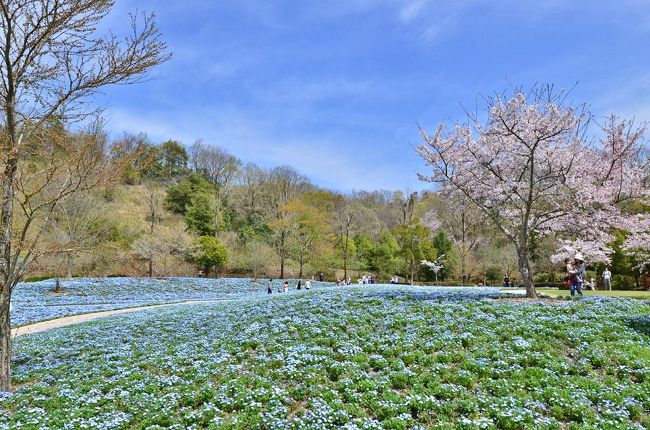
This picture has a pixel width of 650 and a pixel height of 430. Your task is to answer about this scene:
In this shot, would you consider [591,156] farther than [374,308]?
Yes

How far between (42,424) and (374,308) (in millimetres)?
10250

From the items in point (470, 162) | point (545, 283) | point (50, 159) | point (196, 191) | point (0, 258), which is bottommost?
point (545, 283)

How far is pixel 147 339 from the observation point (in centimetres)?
1452

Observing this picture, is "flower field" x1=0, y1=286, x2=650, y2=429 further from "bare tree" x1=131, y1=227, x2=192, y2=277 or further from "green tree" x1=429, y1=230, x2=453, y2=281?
"green tree" x1=429, y1=230, x2=453, y2=281

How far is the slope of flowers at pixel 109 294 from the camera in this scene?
Answer: 26219mm

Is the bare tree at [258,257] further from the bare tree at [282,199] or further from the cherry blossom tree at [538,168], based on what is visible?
the cherry blossom tree at [538,168]

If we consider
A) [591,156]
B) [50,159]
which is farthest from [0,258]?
[591,156]

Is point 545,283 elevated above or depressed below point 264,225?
below

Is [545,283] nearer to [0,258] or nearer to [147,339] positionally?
[147,339]

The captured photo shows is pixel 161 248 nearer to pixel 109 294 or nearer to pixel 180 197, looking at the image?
pixel 109 294

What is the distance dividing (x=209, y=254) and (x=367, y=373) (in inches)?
1885

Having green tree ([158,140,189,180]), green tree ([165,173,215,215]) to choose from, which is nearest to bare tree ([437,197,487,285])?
green tree ([165,173,215,215])

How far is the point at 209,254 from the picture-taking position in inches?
2137

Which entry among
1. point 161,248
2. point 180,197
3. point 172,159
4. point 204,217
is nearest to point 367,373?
point 161,248
